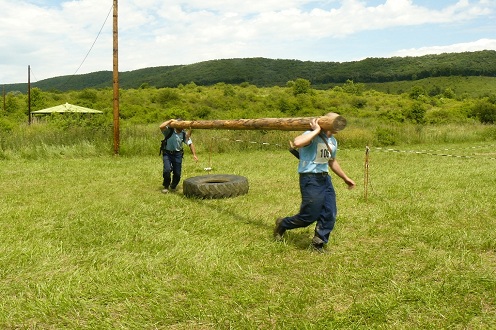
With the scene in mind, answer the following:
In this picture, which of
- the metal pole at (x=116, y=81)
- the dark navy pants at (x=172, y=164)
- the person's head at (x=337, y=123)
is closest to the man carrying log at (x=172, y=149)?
the dark navy pants at (x=172, y=164)

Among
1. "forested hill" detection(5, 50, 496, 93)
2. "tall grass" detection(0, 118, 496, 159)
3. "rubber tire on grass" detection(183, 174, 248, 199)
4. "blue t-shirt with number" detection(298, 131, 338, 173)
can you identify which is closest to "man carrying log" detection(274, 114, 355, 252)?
"blue t-shirt with number" detection(298, 131, 338, 173)

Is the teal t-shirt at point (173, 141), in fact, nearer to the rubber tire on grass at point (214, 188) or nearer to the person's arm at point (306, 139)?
the rubber tire on grass at point (214, 188)

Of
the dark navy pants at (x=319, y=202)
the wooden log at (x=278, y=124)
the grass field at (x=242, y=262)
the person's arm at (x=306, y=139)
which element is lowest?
the grass field at (x=242, y=262)

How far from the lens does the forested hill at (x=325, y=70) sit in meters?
112

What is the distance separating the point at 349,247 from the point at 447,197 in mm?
3766

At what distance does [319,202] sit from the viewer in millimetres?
4848

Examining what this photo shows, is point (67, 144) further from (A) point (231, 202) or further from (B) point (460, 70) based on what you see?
(B) point (460, 70)

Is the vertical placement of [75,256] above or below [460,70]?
below

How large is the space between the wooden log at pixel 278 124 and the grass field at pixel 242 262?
149 centimetres

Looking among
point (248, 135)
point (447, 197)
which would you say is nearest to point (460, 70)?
point (248, 135)

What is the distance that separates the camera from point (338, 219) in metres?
6.48

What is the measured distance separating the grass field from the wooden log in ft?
4.89

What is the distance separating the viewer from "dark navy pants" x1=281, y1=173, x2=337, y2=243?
15.9 ft

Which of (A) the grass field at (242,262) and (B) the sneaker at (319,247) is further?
(B) the sneaker at (319,247)
